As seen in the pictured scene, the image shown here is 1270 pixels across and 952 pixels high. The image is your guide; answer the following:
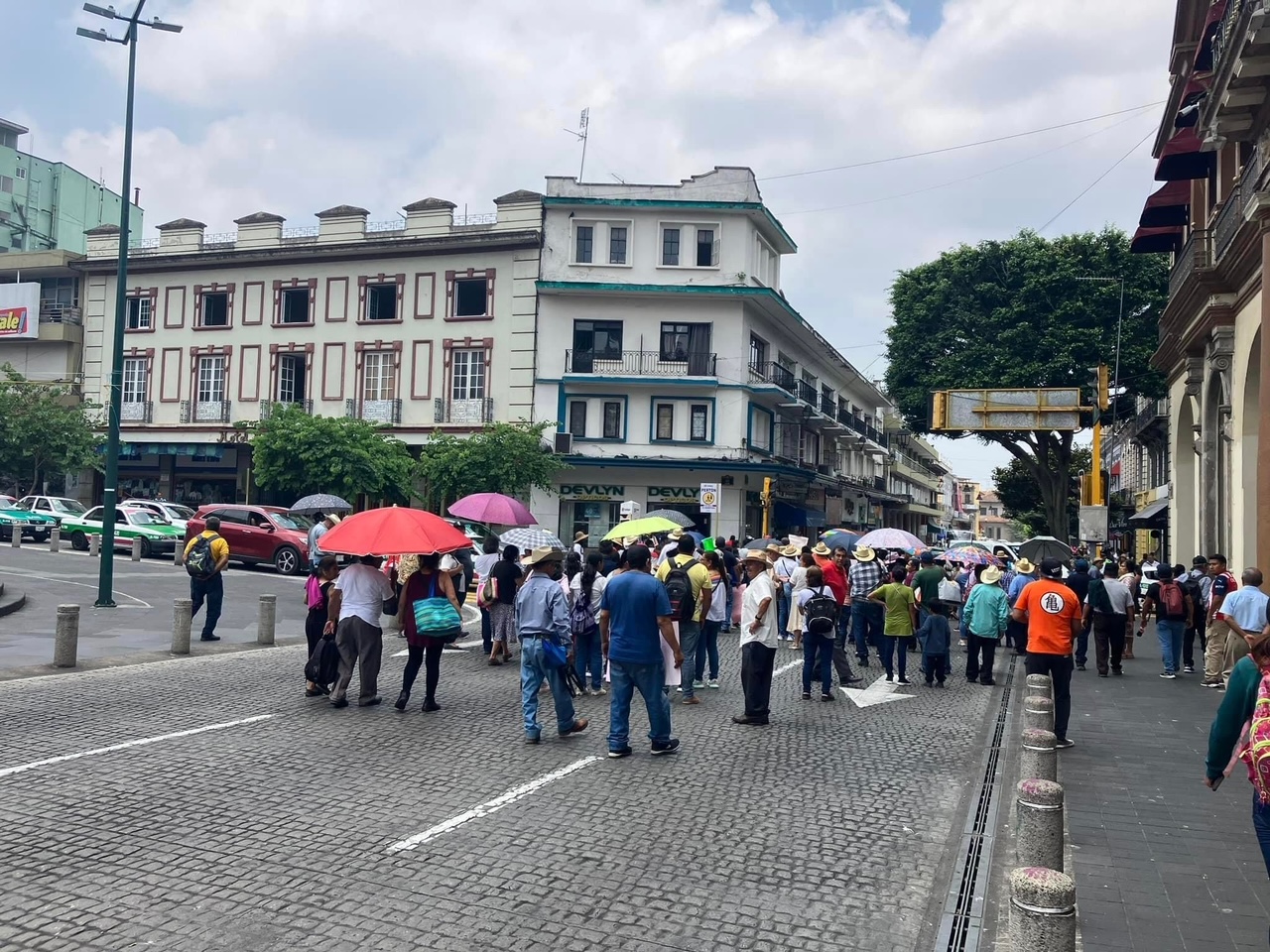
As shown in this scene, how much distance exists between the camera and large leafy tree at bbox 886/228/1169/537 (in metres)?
36.2

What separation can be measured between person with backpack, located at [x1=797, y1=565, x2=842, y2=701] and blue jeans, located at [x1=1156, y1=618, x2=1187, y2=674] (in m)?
6.00

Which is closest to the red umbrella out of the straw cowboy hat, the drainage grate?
the straw cowboy hat

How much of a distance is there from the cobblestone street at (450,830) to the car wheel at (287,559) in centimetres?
1701

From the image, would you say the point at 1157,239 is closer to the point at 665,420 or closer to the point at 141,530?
the point at 665,420

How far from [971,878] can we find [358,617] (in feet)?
20.1

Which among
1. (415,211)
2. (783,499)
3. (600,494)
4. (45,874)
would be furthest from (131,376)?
(45,874)

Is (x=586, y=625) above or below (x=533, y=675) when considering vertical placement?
above

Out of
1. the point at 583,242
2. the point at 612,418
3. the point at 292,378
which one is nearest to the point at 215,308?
the point at 292,378

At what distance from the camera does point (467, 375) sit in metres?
39.1

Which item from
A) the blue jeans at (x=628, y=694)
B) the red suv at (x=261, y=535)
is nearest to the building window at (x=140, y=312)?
the red suv at (x=261, y=535)

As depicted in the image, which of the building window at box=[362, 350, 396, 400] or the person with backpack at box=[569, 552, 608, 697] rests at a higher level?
the building window at box=[362, 350, 396, 400]

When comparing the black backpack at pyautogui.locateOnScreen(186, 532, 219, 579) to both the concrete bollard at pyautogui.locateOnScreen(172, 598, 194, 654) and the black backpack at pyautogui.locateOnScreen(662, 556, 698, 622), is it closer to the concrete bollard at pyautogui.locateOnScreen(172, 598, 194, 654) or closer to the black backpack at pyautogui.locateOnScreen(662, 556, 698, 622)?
the concrete bollard at pyautogui.locateOnScreen(172, 598, 194, 654)

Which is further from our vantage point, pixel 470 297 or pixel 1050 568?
pixel 470 297

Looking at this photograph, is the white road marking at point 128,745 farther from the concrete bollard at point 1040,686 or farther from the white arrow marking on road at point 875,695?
the concrete bollard at point 1040,686
